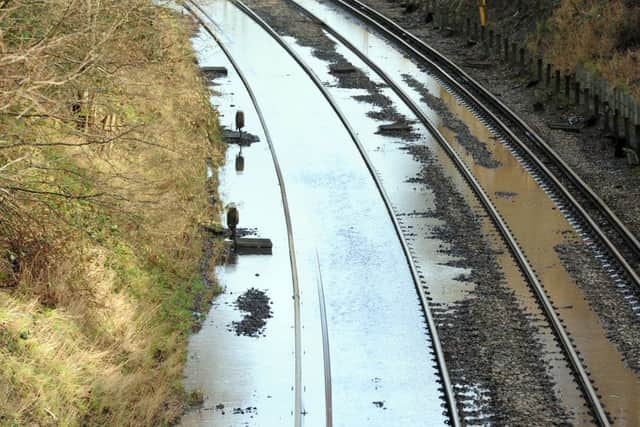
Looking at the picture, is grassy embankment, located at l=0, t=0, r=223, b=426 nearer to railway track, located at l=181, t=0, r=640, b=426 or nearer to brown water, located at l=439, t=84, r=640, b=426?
railway track, located at l=181, t=0, r=640, b=426

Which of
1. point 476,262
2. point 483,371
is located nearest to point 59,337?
point 483,371

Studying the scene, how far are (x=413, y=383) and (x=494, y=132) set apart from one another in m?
13.0

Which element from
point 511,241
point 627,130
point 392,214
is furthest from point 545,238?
point 627,130

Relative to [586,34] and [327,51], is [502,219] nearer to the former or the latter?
[586,34]

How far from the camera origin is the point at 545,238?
20812 mm

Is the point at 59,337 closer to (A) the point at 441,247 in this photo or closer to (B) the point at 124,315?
(B) the point at 124,315

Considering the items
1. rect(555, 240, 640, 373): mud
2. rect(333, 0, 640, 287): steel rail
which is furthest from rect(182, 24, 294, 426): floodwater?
rect(333, 0, 640, 287): steel rail

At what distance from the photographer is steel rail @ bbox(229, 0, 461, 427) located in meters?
14.9

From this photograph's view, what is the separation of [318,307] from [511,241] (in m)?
4.11

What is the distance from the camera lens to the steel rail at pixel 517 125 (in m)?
20.3

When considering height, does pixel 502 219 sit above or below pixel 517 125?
Answer: below

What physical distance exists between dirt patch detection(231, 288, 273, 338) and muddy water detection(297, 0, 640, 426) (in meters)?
4.40

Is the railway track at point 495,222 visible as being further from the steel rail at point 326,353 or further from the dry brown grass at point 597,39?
the dry brown grass at point 597,39

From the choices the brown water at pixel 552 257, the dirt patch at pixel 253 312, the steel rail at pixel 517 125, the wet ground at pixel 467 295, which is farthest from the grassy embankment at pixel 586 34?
the dirt patch at pixel 253 312
